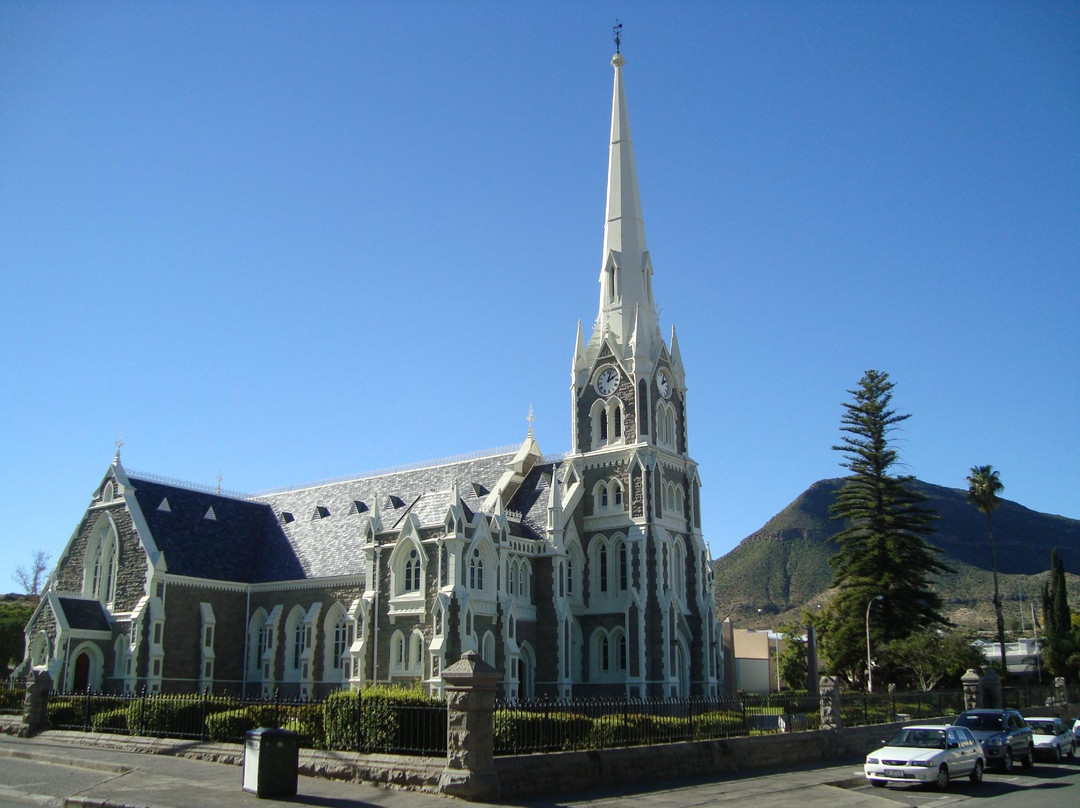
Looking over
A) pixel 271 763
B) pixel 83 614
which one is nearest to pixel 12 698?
pixel 83 614

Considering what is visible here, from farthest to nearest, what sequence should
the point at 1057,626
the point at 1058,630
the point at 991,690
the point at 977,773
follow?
the point at 1057,626 < the point at 1058,630 < the point at 991,690 < the point at 977,773

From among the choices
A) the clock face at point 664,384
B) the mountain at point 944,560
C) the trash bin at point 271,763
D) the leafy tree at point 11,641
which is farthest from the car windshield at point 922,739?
the mountain at point 944,560

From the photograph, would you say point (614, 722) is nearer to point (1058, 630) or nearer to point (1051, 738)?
point (1051, 738)

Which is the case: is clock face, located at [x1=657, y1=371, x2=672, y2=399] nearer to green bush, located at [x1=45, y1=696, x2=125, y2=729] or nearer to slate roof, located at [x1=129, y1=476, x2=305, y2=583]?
slate roof, located at [x1=129, y1=476, x2=305, y2=583]

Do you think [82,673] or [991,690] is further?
[82,673]

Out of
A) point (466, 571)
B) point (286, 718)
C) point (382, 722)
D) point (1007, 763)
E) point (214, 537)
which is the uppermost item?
point (214, 537)

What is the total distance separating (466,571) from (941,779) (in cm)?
2069

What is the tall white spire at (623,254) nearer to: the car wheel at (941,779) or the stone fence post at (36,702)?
the car wheel at (941,779)

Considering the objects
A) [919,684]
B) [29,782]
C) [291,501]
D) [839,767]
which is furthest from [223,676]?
[919,684]

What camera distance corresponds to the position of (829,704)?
28188mm

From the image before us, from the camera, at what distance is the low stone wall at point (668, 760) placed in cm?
1742

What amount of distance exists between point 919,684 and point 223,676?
124 ft

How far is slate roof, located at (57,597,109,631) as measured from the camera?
42500 mm

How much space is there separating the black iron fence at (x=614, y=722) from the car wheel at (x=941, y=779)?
16.9ft
